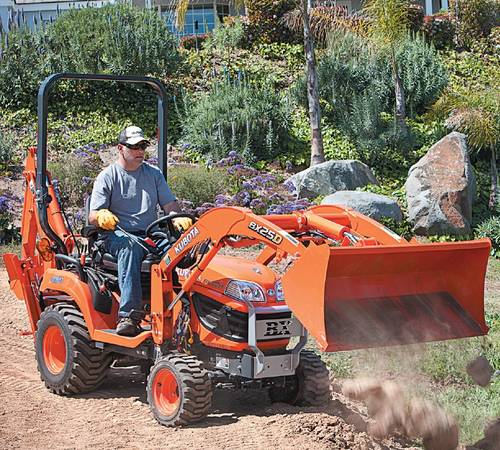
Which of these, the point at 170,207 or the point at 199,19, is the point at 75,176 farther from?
the point at 199,19

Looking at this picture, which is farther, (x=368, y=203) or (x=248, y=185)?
(x=248, y=185)

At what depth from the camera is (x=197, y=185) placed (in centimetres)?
1611

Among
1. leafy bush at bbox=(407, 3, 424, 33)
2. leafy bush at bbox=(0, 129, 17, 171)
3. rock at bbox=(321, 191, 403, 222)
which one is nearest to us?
rock at bbox=(321, 191, 403, 222)

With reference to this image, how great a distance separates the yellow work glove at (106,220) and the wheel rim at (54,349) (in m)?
1.11

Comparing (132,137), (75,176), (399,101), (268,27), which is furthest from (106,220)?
(268,27)

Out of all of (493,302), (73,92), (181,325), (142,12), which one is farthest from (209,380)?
(142,12)

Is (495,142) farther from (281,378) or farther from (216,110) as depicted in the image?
(281,378)

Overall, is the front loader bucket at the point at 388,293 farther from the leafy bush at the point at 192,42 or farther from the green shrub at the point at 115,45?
the leafy bush at the point at 192,42

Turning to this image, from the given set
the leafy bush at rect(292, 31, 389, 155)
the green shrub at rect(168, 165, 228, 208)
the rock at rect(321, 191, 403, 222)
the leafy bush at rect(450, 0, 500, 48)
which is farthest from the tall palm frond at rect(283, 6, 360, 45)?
the rock at rect(321, 191, 403, 222)

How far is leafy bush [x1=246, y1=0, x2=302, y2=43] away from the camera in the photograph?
24.4m

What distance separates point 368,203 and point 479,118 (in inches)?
142

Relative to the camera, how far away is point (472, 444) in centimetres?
650

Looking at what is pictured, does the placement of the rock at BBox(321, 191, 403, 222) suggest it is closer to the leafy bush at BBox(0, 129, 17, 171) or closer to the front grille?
the leafy bush at BBox(0, 129, 17, 171)

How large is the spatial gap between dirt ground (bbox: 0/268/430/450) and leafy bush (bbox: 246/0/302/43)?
17647 mm
